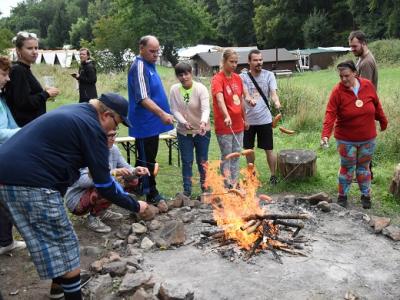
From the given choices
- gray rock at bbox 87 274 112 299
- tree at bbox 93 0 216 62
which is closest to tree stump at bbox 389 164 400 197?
gray rock at bbox 87 274 112 299

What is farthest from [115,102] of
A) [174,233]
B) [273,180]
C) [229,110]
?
[273,180]

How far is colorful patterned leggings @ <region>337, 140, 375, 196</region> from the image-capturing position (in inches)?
218

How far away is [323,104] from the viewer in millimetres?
11836

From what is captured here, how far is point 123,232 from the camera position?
5.08m

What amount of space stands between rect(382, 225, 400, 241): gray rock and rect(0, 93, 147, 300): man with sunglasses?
316cm

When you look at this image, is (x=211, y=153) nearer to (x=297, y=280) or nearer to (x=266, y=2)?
(x=297, y=280)

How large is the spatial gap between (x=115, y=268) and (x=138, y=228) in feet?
3.29

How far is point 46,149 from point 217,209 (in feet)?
8.27

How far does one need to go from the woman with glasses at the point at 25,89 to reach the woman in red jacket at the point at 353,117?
334cm

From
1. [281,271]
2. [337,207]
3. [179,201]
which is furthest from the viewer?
[179,201]

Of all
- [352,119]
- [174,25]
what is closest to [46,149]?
[352,119]

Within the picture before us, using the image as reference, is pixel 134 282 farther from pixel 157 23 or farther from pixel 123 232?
pixel 157 23

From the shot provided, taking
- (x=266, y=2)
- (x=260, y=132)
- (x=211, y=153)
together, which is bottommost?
(x=211, y=153)

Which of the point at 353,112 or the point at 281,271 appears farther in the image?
the point at 353,112
